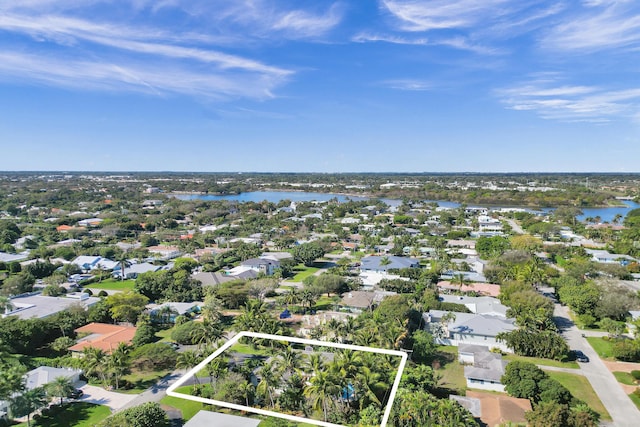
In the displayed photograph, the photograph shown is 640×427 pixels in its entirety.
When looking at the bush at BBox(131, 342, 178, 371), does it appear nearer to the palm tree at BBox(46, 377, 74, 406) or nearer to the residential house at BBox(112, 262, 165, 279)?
the palm tree at BBox(46, 377, 74, 406)

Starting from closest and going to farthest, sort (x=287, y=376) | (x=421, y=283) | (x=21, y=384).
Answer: (x=21, y=384) → (x=287, y=376) → (x=421, y=283)

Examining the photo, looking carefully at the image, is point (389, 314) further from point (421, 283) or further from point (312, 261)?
point (312, 261)

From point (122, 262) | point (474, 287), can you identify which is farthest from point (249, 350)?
point (122, 262)

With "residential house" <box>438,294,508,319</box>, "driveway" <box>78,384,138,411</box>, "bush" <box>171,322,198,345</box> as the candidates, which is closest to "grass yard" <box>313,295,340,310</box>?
"residential house" <box>438,294,508,319</box>

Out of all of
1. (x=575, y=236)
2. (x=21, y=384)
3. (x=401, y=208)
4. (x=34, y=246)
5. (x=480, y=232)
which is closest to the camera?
(x=21, y=384)

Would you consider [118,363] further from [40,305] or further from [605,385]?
[605,385]

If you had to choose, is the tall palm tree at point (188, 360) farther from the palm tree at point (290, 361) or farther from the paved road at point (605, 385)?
the paved road at point (605, 385)

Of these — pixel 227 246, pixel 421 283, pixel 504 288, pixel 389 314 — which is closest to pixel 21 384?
pixel 389 314
